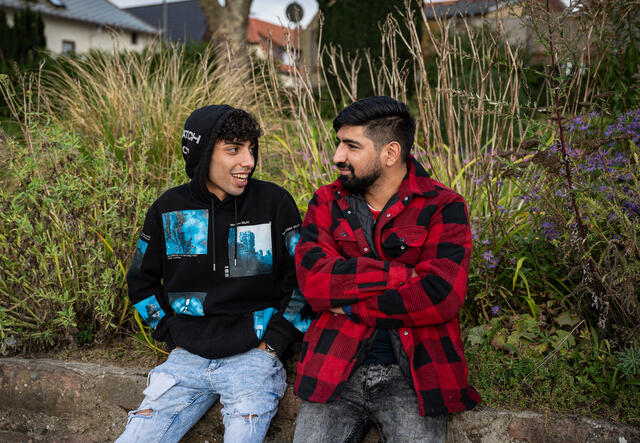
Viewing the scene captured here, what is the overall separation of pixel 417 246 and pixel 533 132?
26.6 inches

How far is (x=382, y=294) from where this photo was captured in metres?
2.11

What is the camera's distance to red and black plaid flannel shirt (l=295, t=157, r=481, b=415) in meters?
2.06

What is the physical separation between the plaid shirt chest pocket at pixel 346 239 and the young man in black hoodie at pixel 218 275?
28cm

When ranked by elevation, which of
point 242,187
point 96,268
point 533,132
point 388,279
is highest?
point 533,132

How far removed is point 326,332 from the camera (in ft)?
7.33

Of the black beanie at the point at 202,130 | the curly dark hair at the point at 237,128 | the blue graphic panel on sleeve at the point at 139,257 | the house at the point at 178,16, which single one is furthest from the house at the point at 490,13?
the house at the point at 178,16

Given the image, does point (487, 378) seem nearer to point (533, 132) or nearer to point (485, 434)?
point (485, 434)

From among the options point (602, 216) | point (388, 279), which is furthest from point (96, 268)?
point (602, 216)

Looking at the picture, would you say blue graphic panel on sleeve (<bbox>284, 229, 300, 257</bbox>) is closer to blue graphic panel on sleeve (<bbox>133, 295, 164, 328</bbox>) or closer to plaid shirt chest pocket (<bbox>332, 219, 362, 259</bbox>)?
plaid shirt chest pocket (<bbox>332, 219, 362, 259</bbox>)

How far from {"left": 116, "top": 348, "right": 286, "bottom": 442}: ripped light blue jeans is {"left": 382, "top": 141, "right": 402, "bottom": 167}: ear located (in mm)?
947

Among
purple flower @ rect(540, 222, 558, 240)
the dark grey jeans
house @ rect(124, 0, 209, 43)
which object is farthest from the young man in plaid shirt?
house @ rect(124, 0, 209, 43)

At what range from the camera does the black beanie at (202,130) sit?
244cm

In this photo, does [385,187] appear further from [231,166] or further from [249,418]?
[249,418]

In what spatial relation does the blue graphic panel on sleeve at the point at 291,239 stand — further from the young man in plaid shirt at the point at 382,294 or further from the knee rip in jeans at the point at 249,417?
the knee rip in jeans at the point at 249,417
